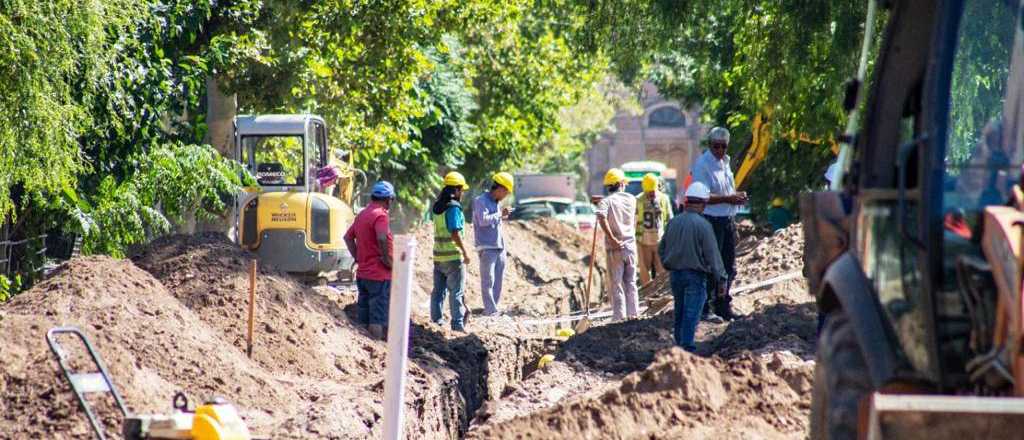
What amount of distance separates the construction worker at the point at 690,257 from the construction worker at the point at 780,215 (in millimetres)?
14928

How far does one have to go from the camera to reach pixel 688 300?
1304 cm

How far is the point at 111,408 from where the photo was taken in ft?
30.0

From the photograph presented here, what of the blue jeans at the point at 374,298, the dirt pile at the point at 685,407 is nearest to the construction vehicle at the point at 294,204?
the blue jeans at the point at 374,298

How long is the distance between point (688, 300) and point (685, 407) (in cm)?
293

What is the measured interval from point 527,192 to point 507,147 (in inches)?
586

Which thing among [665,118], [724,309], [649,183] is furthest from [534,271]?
[665,118]

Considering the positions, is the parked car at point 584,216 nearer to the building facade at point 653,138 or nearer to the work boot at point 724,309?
the building facade at point 653,138

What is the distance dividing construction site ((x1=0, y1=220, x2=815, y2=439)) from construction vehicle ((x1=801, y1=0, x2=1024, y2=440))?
3.21 meters

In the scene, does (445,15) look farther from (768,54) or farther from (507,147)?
(507,147)

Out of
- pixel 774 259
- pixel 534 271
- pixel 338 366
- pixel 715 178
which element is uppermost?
pixel 715 178

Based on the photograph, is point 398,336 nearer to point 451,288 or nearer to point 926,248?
point 926,248

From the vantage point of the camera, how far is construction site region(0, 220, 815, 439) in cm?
968

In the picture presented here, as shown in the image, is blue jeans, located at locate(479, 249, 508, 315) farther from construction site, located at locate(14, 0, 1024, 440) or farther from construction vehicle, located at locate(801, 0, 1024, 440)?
construction vehicle, located at locate(801, 0, 1024, 440)

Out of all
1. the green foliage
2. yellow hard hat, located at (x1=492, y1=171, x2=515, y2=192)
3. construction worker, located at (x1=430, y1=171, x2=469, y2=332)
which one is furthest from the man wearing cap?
the green foliage
